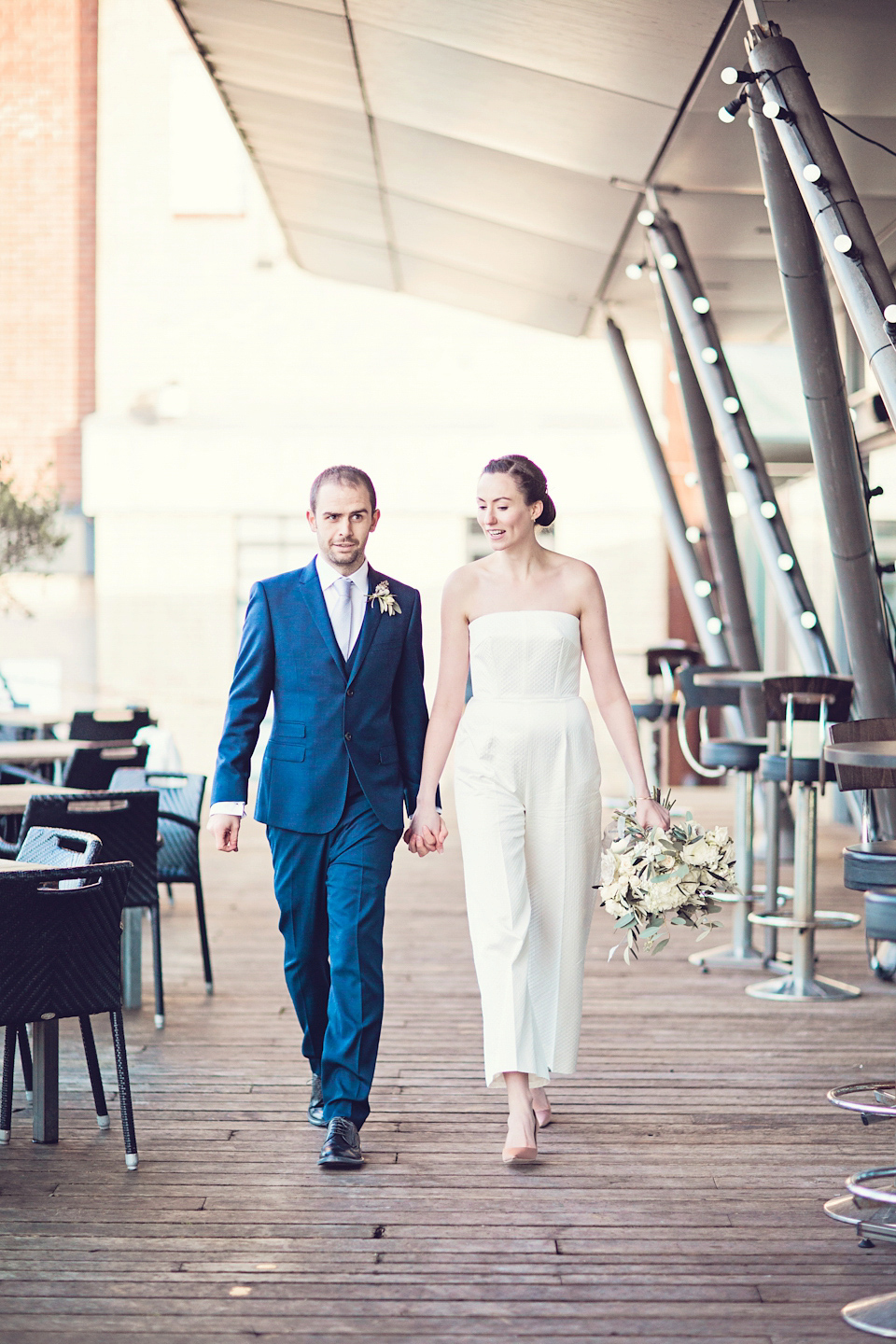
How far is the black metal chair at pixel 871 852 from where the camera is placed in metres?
3.09

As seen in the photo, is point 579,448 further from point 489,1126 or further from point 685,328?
point 489,1126

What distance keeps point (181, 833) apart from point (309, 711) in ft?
6.65

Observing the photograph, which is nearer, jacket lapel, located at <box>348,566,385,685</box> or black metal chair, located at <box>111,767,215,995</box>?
jacket lapel, located at <box>348,566,385,685</box>

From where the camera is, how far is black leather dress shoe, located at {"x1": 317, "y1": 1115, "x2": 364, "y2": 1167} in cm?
362

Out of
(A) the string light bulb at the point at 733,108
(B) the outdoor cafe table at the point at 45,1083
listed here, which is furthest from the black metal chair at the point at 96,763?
(A) the string light bulb at the point at 733,108

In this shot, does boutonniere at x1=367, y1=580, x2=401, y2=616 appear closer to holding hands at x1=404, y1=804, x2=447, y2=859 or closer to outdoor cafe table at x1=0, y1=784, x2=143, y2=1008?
holding hands at x1=404, y1=804, x2=447, y2=859

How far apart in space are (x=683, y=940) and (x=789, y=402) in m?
5.43

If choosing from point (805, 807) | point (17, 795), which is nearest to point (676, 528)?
point (805, 807)

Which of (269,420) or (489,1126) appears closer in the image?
(489,1126)

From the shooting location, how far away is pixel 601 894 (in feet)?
11.7

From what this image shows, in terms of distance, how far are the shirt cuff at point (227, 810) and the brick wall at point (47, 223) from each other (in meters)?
11.8

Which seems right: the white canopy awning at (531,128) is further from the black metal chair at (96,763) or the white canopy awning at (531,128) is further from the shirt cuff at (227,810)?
the shirt cuff at (227,810)

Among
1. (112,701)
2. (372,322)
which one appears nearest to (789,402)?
(372,322)

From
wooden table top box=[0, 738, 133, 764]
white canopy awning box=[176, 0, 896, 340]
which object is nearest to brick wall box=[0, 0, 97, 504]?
white canopy awning box=[176, 0, 896, 340]
